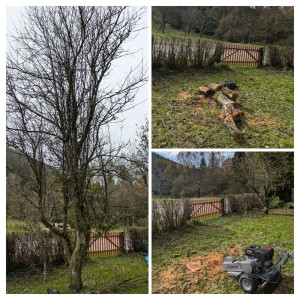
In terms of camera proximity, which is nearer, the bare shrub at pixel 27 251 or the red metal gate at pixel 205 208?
the red metal gate at pixel 205 208

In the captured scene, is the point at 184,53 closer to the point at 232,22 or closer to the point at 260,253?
the point at 232,22

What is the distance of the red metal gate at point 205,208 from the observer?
3.79 meters

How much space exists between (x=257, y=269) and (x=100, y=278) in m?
2.45

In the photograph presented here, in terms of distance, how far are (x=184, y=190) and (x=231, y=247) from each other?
3.38 feet

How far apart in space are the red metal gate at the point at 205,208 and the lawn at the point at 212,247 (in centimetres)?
9

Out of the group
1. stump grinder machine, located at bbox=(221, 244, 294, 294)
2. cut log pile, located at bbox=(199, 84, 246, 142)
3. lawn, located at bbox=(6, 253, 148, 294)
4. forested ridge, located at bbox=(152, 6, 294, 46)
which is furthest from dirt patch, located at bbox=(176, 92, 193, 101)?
lawn, located at bbox=(6, 253, 148, 294)

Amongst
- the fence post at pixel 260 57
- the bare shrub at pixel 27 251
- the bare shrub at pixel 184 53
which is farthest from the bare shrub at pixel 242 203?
the bare shrub at pixel 27 251

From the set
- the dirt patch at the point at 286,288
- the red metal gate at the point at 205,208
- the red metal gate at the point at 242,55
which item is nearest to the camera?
the dirt patch at the point at 286,288

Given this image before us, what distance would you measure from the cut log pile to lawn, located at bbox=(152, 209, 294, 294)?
1290 mm

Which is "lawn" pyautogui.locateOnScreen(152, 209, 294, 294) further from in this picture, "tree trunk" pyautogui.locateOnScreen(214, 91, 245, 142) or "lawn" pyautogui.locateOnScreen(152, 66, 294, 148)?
"tree trunk" pyautogui.locateOnScreen(214, 91, 245, 142)

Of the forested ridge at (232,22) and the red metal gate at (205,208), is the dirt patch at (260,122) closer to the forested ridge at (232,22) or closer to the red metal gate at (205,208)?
the red metal gate at (205,208)

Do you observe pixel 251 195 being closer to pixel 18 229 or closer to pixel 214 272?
pixel 214 272

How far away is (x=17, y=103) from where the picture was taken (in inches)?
139

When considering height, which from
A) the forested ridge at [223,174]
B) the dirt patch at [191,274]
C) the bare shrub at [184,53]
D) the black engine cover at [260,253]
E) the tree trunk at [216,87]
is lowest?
the dirt patch at [191,274]
